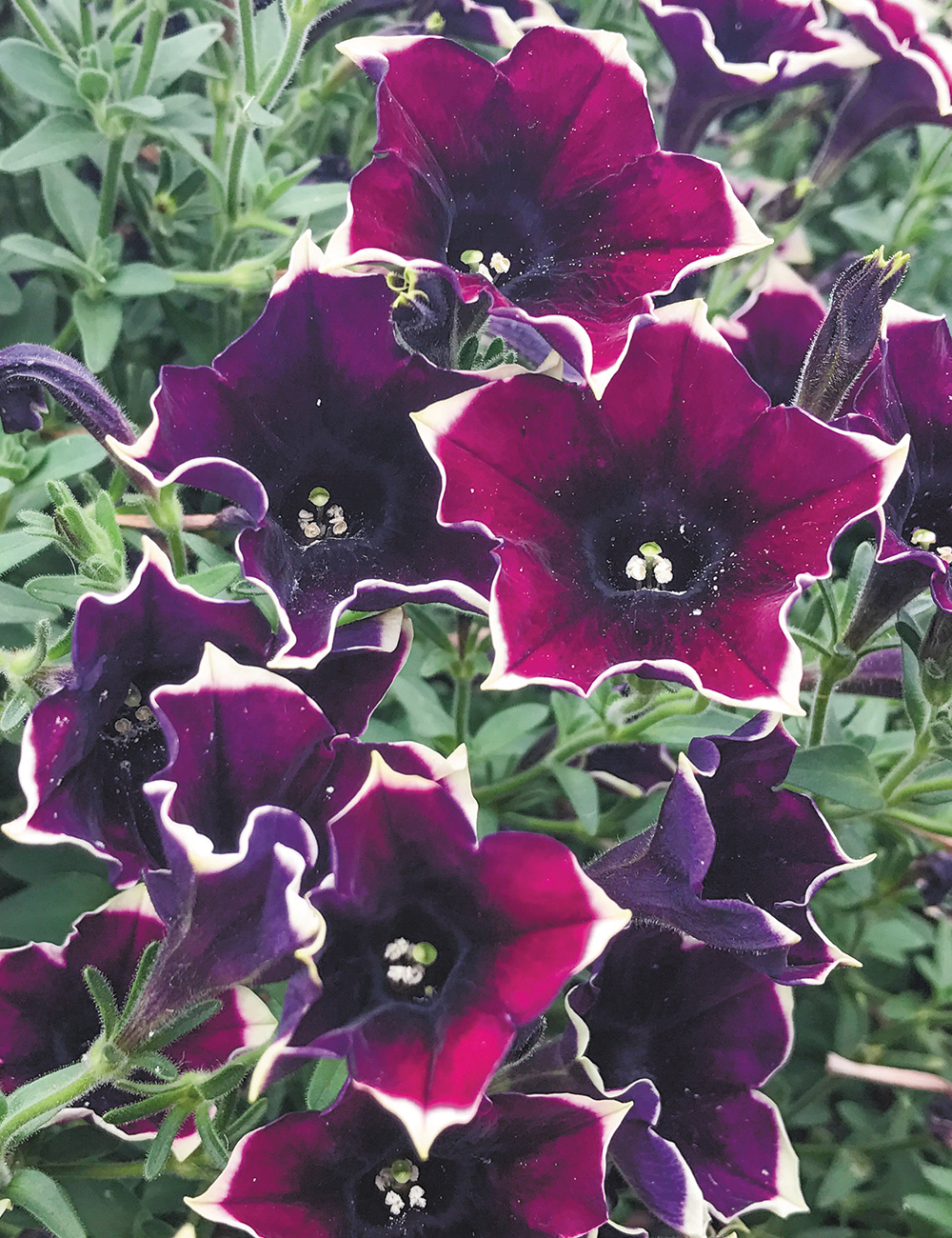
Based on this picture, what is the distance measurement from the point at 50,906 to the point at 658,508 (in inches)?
23.7

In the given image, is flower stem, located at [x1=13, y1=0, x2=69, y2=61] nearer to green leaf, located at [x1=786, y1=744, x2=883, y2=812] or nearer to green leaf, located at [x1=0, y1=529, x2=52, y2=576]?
green leaf, located at [x1=0, y1=529, x2=52, y2=576]

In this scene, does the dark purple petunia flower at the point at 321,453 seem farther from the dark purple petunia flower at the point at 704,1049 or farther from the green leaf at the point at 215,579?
the dark purple petunia flower at the point at 704,1049

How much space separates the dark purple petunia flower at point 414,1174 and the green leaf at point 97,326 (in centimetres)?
70

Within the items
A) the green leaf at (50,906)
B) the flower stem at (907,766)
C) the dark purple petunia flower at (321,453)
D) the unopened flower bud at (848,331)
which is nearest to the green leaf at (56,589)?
the dark purple petunia flower at (321,453)

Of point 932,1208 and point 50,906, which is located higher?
point 50,906

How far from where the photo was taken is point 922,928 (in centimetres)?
136

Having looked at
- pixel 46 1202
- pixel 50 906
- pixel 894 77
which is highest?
pixel 894 77

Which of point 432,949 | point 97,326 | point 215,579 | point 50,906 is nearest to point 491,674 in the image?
point 432,949

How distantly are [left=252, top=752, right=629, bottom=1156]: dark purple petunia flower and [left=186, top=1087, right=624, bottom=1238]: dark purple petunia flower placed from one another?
6 centimetres

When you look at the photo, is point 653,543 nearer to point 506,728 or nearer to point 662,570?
point 662,570

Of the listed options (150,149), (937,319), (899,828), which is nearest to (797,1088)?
(899,828)

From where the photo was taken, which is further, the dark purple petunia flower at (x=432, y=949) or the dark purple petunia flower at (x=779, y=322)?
the dark purple petunia flower at (x=779, y=322)

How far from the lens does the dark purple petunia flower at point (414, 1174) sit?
0.70 metres

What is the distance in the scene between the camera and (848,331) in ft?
2.65
